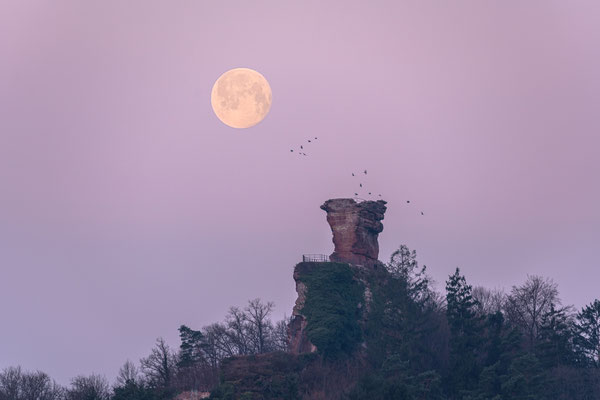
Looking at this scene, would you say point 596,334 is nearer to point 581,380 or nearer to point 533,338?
point 533,338

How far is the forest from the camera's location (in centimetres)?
6116

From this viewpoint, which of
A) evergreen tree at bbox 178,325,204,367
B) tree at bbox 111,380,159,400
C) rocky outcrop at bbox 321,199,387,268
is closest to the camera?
tree at bbox 111,380,159,400

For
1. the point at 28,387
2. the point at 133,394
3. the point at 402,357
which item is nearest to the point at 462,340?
the point at 402,357

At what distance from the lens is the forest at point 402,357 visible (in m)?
61.2

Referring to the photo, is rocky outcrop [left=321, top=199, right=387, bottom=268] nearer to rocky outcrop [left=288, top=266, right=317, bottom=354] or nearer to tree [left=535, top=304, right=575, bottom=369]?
rocky outcrop [left=288, top=266, right=317, bottom=354]

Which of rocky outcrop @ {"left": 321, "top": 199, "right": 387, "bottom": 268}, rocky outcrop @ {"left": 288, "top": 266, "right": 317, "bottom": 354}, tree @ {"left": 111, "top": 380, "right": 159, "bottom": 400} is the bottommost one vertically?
tree @ {"left": 111, "top": 380, "right": 159, "bottom": 400}

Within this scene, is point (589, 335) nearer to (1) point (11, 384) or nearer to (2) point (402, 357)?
(2) point (402, 357)

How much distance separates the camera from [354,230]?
78.6m

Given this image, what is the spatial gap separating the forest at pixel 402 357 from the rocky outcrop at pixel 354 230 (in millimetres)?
3551

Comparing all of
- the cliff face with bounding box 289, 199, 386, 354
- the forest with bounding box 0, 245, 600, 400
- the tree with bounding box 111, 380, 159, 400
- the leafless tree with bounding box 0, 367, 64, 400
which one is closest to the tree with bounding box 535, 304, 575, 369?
the forest with bounding box 0, 245, 600, 400

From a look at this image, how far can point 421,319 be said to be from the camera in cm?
6919

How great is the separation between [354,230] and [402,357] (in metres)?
16.0

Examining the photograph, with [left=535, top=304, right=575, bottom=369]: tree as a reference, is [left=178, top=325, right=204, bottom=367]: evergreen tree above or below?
above

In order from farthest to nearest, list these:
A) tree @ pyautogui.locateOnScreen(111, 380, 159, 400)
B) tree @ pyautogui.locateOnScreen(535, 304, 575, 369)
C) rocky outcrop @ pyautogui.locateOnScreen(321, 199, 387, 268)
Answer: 1. rocky outcrop @ pyautogui.locateOnScreen(321, 199, 387, 268)
2. tree @ pyautogui.locateOnScreen(535, 304, 575, 369)
3. tree @ pyautogui.locateOnScreen(111, 380, 159, 400)
